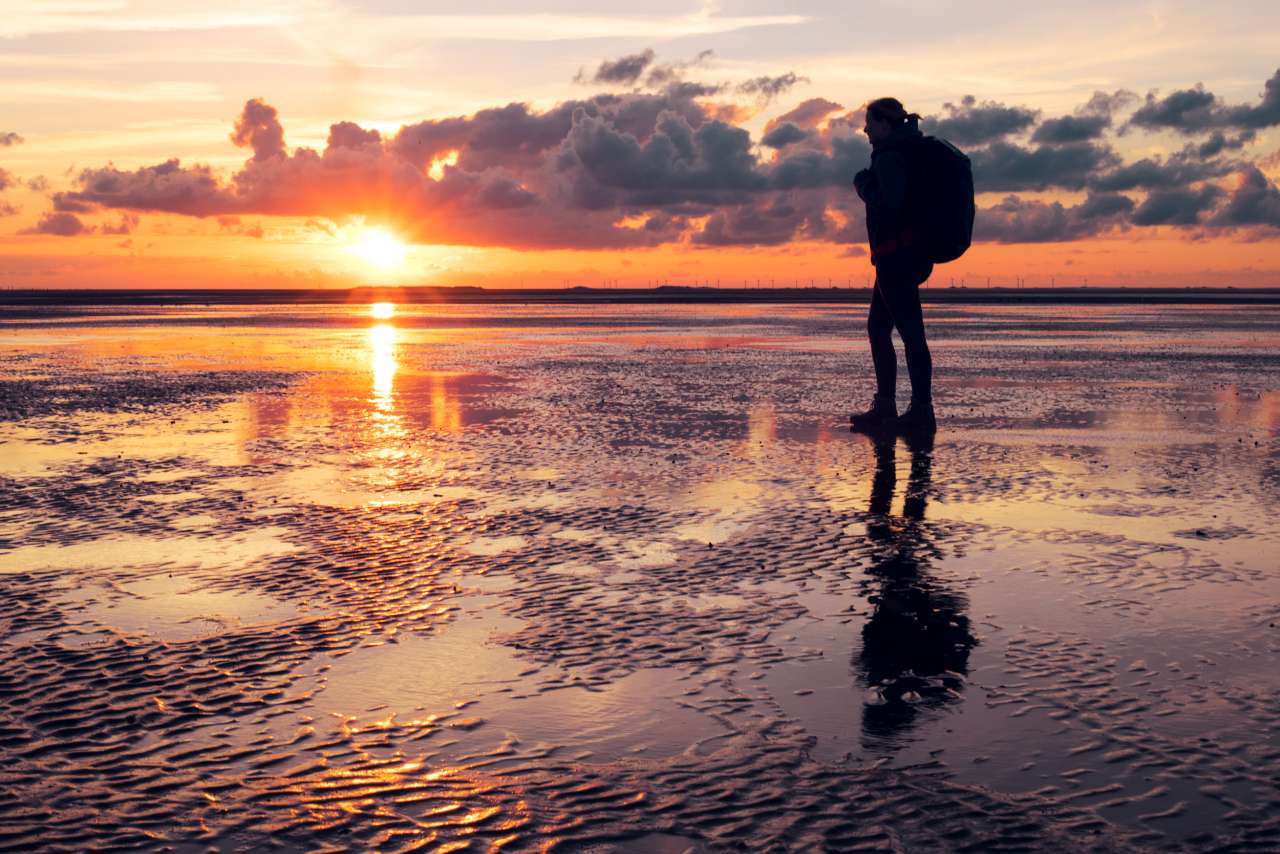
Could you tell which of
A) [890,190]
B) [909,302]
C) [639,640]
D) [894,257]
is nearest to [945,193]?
[890,190]

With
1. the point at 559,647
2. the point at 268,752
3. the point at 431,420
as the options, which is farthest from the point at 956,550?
the point at 431,420

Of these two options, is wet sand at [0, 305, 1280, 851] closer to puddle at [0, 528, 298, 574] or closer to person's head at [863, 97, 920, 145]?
puddle at [0, 528, 298, 574]

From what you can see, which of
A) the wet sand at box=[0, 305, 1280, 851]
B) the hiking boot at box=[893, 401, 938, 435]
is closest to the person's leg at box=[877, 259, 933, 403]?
the hiking boot at box=[893, 401, 938, 435]

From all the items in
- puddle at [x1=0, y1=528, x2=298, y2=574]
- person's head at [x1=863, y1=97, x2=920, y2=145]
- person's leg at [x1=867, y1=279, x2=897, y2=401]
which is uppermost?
person's head at [x1=863, y1=97, x2=920, y2=145]

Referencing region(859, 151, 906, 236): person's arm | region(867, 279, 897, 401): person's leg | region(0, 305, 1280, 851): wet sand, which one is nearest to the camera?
region(0, 305, 1280, 851): wet sand

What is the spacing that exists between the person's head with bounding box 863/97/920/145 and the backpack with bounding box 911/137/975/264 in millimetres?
312

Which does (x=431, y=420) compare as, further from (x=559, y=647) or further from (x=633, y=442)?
(x=559, y=647)

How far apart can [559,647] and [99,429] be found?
938 cm

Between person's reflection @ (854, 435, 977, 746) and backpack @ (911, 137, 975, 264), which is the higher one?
backpack @ (911, 137, 975, 264)

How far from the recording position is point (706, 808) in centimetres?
343

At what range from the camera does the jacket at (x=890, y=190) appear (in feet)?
36.4

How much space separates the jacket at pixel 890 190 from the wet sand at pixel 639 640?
192cm

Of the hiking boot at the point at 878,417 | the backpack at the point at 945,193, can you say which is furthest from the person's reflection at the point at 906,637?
the hiking boot at the point at 878,417

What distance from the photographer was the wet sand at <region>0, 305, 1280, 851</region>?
3.43 meters
